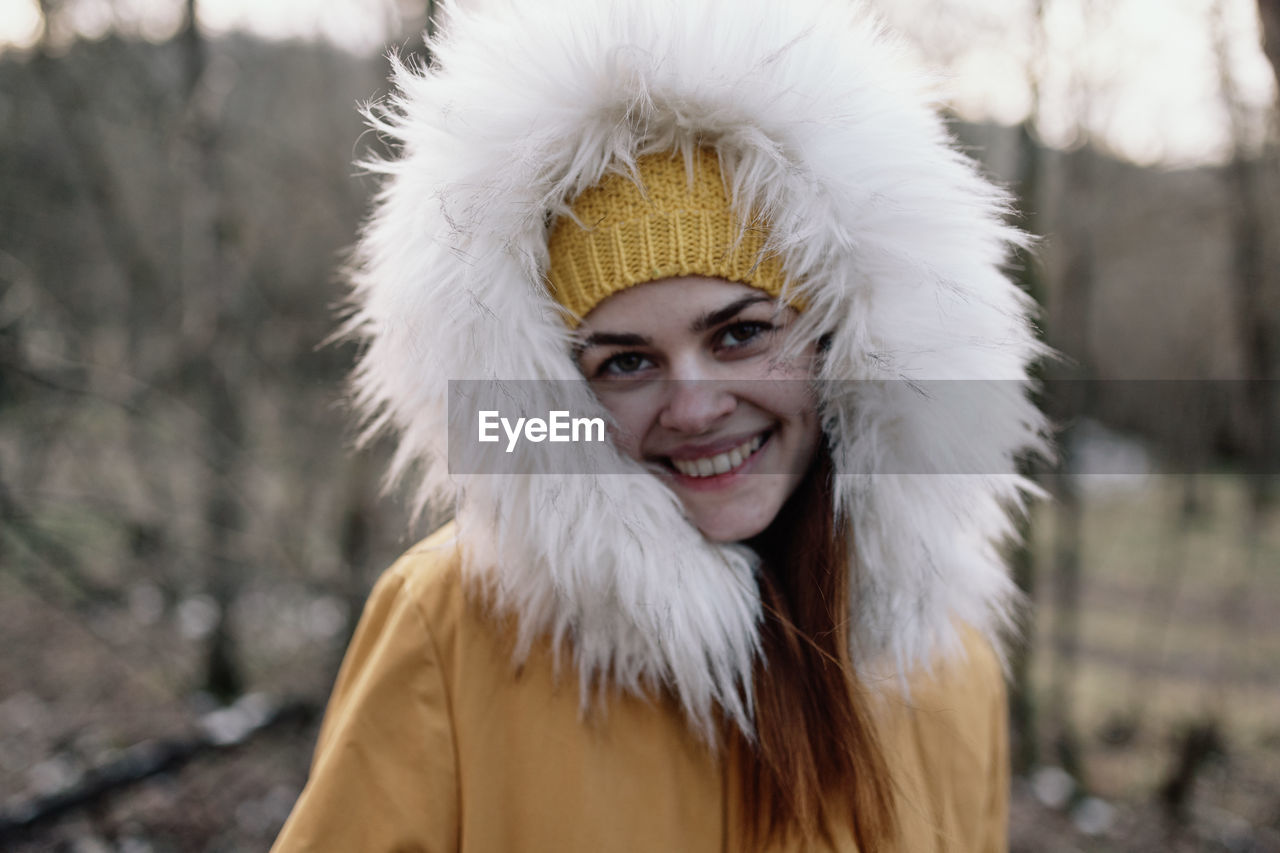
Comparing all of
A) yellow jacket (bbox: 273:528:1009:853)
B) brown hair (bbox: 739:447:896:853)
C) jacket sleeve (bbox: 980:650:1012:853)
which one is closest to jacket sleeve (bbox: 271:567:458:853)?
yellow jacket (bbox: 273:528:1009:853)

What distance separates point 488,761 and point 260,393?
5512 millimetres

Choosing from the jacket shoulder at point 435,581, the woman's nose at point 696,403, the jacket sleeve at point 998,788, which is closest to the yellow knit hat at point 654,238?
the woman's nose at point 696,403

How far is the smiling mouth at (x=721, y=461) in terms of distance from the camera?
1312 mm

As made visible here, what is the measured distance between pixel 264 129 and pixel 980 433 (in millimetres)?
5503

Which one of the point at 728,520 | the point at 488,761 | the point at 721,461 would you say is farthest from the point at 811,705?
the point at 488,761

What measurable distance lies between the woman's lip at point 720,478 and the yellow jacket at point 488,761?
0.37 metres

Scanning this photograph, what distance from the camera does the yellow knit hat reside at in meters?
1.22

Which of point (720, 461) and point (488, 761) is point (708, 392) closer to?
point (720, 461)

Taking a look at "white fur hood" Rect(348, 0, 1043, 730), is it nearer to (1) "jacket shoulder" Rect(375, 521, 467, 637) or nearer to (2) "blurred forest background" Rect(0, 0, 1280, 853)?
(1) "jacket shoulder" Rect(375, 521, 467, 637)

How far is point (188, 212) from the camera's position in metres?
4.50

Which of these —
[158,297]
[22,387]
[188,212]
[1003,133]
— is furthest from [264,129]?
[1003,133]

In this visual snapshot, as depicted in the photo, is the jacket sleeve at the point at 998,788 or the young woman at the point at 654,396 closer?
the young woman at the point at 654,396

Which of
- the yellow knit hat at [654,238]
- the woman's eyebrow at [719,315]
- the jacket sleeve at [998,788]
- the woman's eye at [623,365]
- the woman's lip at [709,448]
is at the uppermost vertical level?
the yellow knit hat at [654,238]

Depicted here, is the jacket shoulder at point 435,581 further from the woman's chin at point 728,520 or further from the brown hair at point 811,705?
the brown hair at point 811,705
